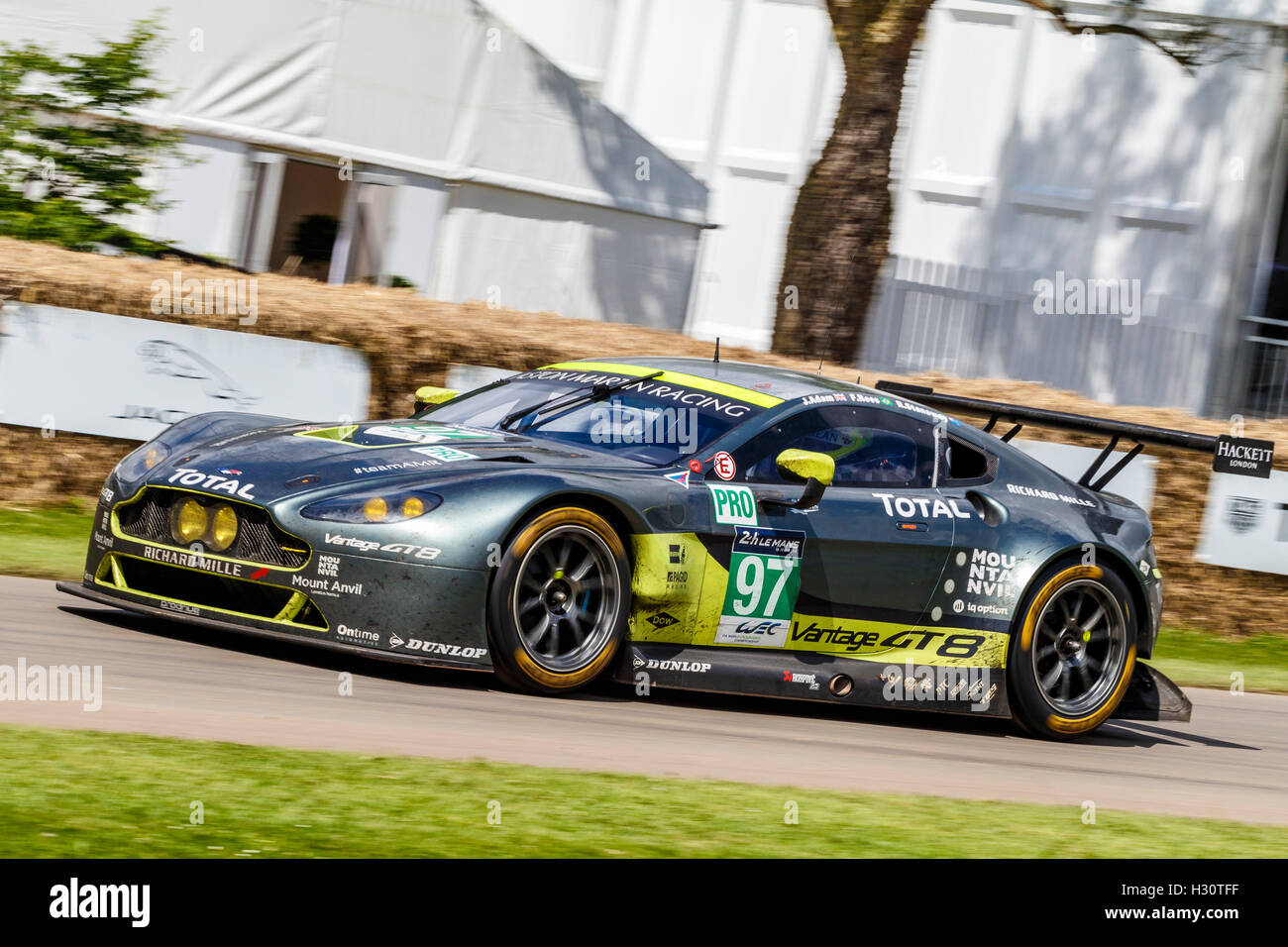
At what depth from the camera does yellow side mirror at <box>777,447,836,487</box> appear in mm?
6645

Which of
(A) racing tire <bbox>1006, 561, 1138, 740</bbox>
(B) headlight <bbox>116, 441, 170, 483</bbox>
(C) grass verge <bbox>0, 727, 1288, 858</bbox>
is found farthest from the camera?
(A) racing tire <bbox>1006, 561, 1138, 740</bbox>

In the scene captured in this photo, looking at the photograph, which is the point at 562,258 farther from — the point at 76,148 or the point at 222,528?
the point at 222,528

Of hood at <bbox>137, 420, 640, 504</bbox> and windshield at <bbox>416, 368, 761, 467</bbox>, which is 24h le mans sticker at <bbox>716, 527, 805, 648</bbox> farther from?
hood at <bbox>137, 420, 640, 504</bbox>

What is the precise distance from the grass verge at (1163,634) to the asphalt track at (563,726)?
72 cm

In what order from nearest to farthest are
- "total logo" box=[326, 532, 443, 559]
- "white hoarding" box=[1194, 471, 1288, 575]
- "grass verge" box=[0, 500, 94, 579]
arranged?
"total logo" box=[326, 532, 443, 559], "grass verge" box=[0, 500, 94, 579], "white hoarding" box=[1194, 471, 1288, 575]

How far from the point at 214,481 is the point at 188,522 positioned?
0.18m

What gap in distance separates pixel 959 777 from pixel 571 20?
66.6ft

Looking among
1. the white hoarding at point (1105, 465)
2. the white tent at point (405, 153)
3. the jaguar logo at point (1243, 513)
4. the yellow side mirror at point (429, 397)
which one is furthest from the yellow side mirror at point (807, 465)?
the white tent at point (405, 153)

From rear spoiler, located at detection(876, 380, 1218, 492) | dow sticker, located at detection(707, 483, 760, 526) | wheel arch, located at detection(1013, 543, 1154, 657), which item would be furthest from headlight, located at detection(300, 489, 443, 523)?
rear spoiler, located at detection(876, 380, 1218, 492)

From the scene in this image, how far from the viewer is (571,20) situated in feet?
81.1

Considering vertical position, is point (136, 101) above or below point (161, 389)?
above

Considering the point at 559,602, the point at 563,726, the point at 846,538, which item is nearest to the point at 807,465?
the point at 846,538

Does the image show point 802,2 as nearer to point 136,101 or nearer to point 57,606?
point 136,101

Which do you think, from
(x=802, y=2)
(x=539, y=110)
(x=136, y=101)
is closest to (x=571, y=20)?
(x=802, y=2)
